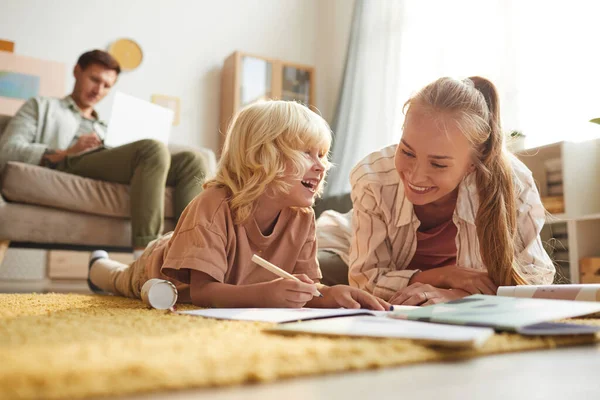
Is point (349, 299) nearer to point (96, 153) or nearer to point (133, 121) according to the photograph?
point (96, 153)

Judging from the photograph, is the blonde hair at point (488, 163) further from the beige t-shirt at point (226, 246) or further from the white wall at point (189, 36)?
the white wall at point (189, 36)

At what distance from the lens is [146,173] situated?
203cm

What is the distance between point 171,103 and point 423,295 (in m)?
2.88

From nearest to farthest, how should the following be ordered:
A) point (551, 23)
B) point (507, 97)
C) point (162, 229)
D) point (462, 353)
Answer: point (462, 353), point (162, 229), point (551, 23), point (507, 97)

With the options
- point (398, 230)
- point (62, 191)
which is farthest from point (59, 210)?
point (398, 230)

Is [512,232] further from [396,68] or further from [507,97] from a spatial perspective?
[396,68]

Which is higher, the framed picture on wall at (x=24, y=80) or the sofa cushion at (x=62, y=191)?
the framed picture on wall at (x=24, y=80)

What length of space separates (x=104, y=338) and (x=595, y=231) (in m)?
1.98

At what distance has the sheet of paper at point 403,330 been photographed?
486mm

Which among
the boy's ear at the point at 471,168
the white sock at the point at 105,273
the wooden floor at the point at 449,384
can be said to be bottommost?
the white sock at the point at 105,273

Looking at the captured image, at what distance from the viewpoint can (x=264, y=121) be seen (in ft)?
3.77

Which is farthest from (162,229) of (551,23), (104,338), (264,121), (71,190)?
(551,23)

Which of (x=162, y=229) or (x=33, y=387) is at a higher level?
(x=33, y=387)

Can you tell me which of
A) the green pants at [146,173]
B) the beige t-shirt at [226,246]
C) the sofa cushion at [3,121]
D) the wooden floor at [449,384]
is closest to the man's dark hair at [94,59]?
the sofa cushion at [3,121]
